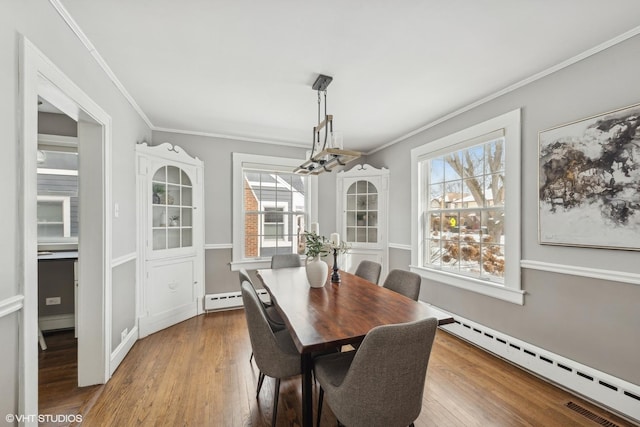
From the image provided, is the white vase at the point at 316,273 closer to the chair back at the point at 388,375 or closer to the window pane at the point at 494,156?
the chair back at the point at 388,375

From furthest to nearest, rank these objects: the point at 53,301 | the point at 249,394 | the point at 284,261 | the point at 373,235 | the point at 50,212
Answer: the point at 373,235, the point at 284,261, the point at 50,212, the point at 53,301, the point at 249,394

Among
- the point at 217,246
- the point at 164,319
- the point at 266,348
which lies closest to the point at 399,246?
the point at 217,246

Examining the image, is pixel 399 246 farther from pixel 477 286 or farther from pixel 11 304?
pixel 11 304

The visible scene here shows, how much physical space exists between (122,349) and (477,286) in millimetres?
3538

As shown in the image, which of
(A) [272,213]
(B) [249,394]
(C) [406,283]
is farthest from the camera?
(A) [272,213]

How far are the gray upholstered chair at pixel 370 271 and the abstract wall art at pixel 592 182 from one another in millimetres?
1434

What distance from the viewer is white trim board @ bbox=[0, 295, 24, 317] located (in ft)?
3.75

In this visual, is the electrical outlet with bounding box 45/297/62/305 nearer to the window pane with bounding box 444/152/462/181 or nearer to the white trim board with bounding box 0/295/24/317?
the white trim board with bounding box 0/295/24/317

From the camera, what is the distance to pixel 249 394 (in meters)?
2.04

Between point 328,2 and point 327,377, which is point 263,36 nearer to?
point 328,2

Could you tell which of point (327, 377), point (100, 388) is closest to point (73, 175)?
point (100, 388)

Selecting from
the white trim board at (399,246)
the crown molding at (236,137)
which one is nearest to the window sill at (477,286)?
the white trim board at (399,246)

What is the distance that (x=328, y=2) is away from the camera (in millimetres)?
1524

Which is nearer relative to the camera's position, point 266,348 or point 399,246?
point 266,348
